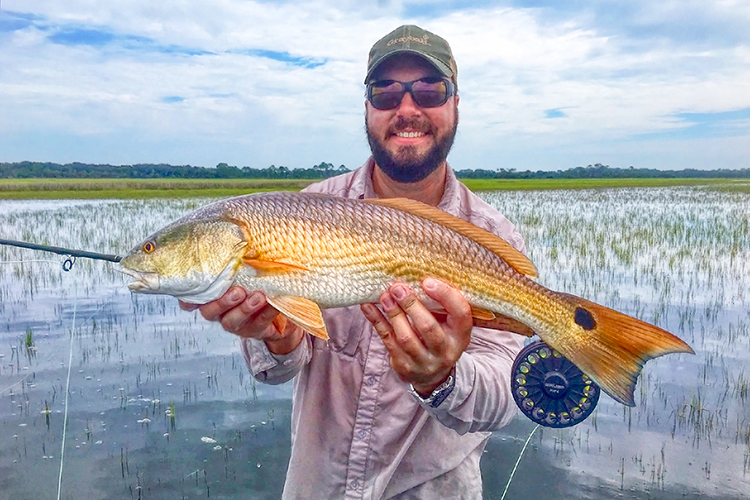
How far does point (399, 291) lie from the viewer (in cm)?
269

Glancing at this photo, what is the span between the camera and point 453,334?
273 cm

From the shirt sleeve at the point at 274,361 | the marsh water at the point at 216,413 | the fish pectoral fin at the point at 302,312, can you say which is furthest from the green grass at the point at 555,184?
the fish pectoral fin at the point at 302,312

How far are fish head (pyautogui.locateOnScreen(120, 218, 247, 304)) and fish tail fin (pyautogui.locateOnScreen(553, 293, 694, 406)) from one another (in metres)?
1.59

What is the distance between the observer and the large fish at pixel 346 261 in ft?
9.32

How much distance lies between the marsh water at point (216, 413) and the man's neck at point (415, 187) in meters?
3.10

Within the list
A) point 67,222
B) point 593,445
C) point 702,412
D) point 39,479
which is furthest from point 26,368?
point 67,222

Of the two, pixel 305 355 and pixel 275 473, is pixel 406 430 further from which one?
pixel 275 473

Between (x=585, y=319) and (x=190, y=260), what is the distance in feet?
6.05

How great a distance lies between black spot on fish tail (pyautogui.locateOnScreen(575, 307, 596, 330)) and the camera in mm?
2683

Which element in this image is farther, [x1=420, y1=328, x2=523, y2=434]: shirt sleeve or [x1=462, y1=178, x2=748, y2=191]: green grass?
[x1=462, y1=178, x2=748, y2=191]: green grass

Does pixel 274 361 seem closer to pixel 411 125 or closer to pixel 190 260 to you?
pixel 190 260

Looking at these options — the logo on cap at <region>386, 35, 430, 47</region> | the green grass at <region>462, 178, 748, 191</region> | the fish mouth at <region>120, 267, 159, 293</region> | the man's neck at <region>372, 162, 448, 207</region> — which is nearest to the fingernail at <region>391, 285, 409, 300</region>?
the fish mouth at <region>120, 267, 159, 293</region>

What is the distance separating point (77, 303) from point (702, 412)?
9.56 m

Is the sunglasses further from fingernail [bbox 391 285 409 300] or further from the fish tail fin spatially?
the fish tail fin
